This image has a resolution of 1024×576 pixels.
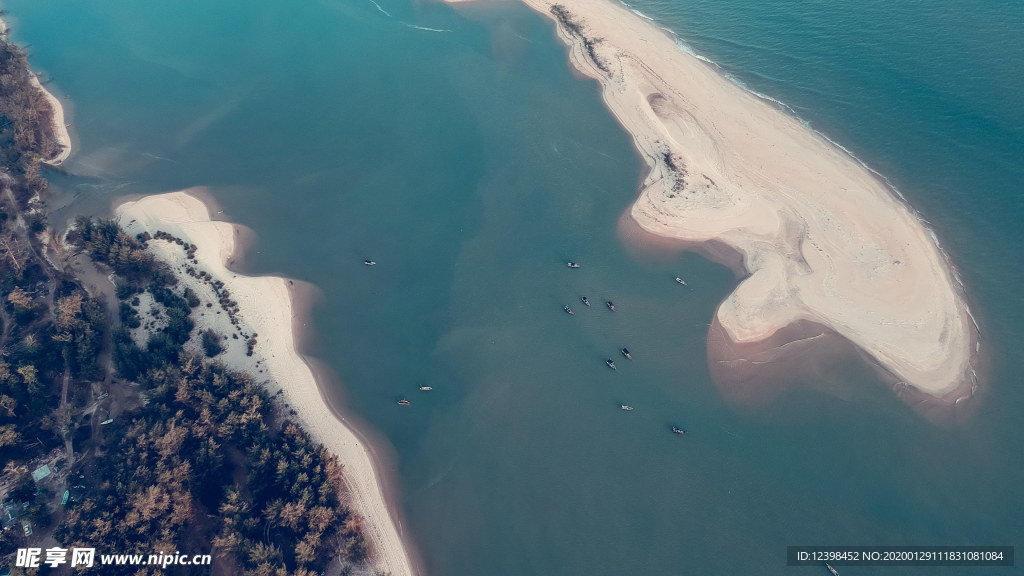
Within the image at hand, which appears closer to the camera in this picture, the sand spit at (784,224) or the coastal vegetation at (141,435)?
the coastal vegetation at (141,435)

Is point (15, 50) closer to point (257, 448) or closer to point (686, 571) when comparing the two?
point (257, 448)

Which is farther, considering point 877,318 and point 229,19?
point 229,19

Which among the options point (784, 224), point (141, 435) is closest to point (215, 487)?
point (141, 435)

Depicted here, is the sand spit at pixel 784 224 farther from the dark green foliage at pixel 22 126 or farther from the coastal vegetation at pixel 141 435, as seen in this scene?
the dark green foliage at pixel 22 126

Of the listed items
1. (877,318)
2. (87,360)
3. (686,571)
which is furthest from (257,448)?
(877,318)

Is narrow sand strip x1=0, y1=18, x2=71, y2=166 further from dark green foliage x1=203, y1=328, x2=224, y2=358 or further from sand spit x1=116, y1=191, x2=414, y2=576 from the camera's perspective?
dark green foliage x1=203, y1=328, x2=224, y2=358

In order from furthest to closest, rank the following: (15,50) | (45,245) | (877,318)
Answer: (15,50) → (45,245) → (877,318)

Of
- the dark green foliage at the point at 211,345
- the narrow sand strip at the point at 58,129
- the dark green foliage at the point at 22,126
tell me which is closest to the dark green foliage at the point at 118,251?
the dark green foliage at the point at 211,345
